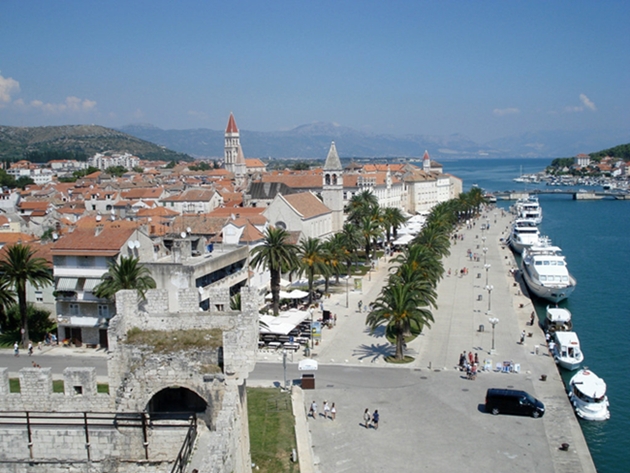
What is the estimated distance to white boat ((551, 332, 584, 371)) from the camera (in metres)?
35.9

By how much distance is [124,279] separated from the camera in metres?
35.7

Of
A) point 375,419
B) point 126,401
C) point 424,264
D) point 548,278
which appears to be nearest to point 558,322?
point 424,264

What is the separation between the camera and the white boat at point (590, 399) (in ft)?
96.1

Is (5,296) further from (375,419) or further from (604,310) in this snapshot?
(604,310)

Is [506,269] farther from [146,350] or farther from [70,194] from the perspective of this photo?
[70,194]

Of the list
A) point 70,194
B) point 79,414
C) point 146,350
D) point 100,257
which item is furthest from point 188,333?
point 70,194

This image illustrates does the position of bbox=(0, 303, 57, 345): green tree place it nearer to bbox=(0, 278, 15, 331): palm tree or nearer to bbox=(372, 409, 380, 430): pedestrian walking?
bbox=(0, 278, 15, 331): palm tree

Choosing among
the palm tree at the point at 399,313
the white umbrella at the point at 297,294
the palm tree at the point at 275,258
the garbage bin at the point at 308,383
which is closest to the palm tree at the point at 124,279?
the palm tree at the point at 275,258

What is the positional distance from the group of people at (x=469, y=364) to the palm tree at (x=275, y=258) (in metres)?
15.9

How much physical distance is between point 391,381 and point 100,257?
802 inches

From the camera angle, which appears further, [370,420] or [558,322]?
[558,322]

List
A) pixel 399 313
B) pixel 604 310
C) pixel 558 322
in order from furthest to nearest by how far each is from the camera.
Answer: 1. pixel 604 310
2. pixel 558 322
3. pixel 399 313

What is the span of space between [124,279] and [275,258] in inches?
524

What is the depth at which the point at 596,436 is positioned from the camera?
2791 cm
